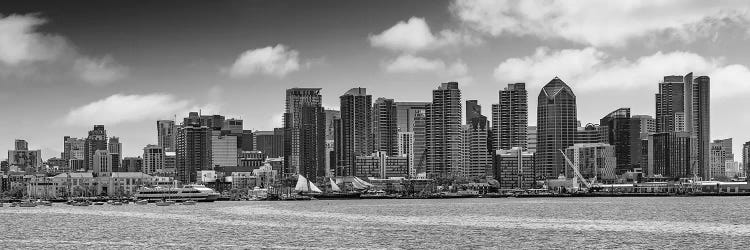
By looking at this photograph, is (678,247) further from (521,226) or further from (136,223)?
(136,223)

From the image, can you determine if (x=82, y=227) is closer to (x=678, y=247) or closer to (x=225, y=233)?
(x=225, y=233)

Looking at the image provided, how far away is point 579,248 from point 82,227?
7149 cm

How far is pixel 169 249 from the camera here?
99188mm

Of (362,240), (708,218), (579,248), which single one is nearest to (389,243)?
(362,240)

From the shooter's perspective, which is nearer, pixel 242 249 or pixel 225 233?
pixel 242 249

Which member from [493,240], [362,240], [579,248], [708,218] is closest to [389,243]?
[362,240]

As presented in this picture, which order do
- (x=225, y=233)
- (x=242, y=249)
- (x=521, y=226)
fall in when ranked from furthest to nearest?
(x=521, y=226) → (x=225, y=233) → (x=242, y=249)

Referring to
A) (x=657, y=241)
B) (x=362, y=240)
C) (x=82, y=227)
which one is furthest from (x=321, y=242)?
(x=82, y=227)

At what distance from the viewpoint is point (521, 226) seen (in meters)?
134

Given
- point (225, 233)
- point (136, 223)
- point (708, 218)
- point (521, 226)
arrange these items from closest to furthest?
point (225, 233)
point (521, 226)
point (136, 223)
point (708, 218)

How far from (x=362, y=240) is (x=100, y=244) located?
27.6 m

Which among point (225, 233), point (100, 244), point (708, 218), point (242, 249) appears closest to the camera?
point (242, 249)

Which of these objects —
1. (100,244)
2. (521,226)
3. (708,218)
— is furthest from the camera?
(708,218)

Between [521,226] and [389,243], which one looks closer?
[389,243]
